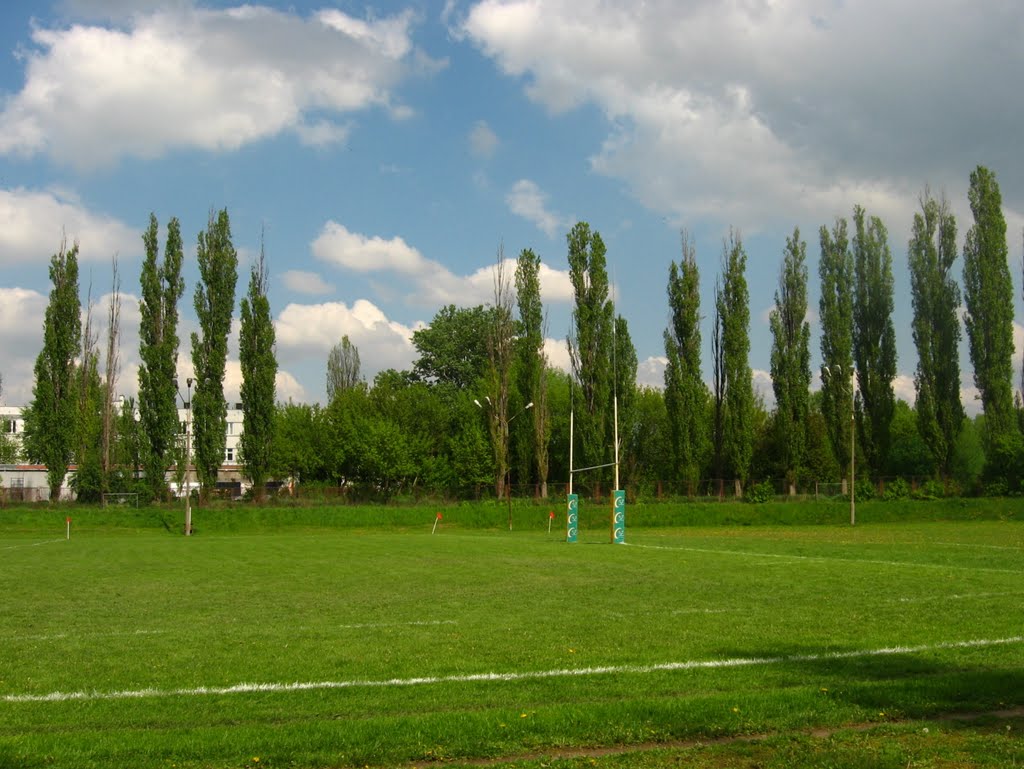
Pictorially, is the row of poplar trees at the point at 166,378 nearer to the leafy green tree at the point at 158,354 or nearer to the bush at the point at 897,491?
the leafy green tree at the point at 158,354

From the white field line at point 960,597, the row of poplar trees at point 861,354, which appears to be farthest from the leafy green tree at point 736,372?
the white field line at point 960,597

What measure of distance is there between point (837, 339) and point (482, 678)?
5968cm

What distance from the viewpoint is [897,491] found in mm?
58688

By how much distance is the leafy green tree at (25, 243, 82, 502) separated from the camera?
5625 centimetres

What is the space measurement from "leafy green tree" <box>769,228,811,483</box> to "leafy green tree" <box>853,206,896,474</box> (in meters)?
3.71

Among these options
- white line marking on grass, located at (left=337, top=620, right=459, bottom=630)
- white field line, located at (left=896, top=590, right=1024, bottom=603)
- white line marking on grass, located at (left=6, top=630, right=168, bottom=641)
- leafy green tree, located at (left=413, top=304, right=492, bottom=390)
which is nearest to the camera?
white line marking on grass, located at (left=6, top=630, right=168, bottom=641)

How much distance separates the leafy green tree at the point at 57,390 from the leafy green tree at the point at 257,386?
10259 millimetres

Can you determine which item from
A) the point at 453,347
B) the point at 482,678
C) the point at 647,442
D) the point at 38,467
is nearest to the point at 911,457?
the point at 647,442

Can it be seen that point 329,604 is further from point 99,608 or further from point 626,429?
point 626,429

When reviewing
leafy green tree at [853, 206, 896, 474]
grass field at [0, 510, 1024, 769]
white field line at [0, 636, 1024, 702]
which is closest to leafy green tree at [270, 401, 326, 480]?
leafy green tree at [853, 206, 896, 474]

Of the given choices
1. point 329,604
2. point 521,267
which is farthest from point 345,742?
point 521,267

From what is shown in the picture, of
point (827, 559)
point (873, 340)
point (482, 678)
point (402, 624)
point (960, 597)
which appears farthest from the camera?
point (873, 340)

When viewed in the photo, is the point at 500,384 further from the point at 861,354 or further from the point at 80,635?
the point at 80,635

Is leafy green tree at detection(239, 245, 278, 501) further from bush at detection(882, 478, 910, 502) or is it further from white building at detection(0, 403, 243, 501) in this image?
bush at detection(882, 478, 910, 502)
